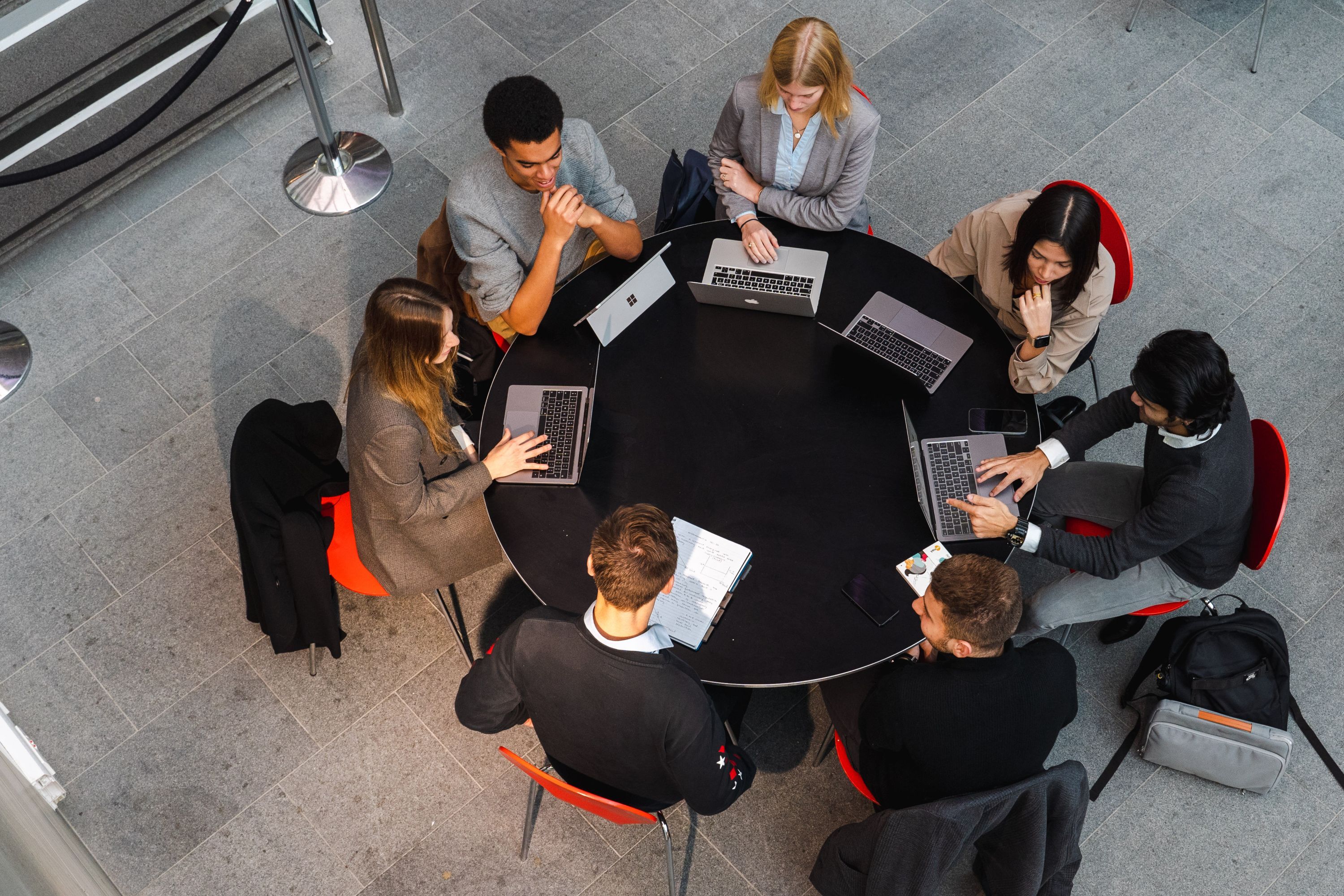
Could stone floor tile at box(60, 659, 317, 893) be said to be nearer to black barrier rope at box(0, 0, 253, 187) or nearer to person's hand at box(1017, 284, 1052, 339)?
black barrier rope at box(0, 0, 253, 187)

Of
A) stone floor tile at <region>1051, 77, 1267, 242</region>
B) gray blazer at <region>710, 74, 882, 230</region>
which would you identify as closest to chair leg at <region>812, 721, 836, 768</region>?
gray blazer at <region>710, 74, 882, 230</region>

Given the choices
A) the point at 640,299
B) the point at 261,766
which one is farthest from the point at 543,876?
the point at 640,299

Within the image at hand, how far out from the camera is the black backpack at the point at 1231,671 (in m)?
3.01

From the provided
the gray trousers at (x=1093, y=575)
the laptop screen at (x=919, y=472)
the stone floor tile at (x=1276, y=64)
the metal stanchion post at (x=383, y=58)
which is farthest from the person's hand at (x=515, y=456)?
the stone floor tile at (x=1276, y=64)

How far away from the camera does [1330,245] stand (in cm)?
395

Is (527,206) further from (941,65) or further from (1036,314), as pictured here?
(941,65)

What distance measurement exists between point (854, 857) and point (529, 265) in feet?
6.15

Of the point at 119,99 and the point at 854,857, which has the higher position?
the point at 119,99

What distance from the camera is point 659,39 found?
14.8ft

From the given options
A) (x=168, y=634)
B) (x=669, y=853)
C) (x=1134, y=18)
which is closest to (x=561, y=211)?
(x=669, y=853)

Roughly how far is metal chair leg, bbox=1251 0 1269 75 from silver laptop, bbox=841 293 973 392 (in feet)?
8.35

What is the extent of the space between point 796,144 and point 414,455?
59.7 inches

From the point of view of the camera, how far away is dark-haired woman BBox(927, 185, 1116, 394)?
271 centimetres

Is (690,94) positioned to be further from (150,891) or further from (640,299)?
(150,891)
